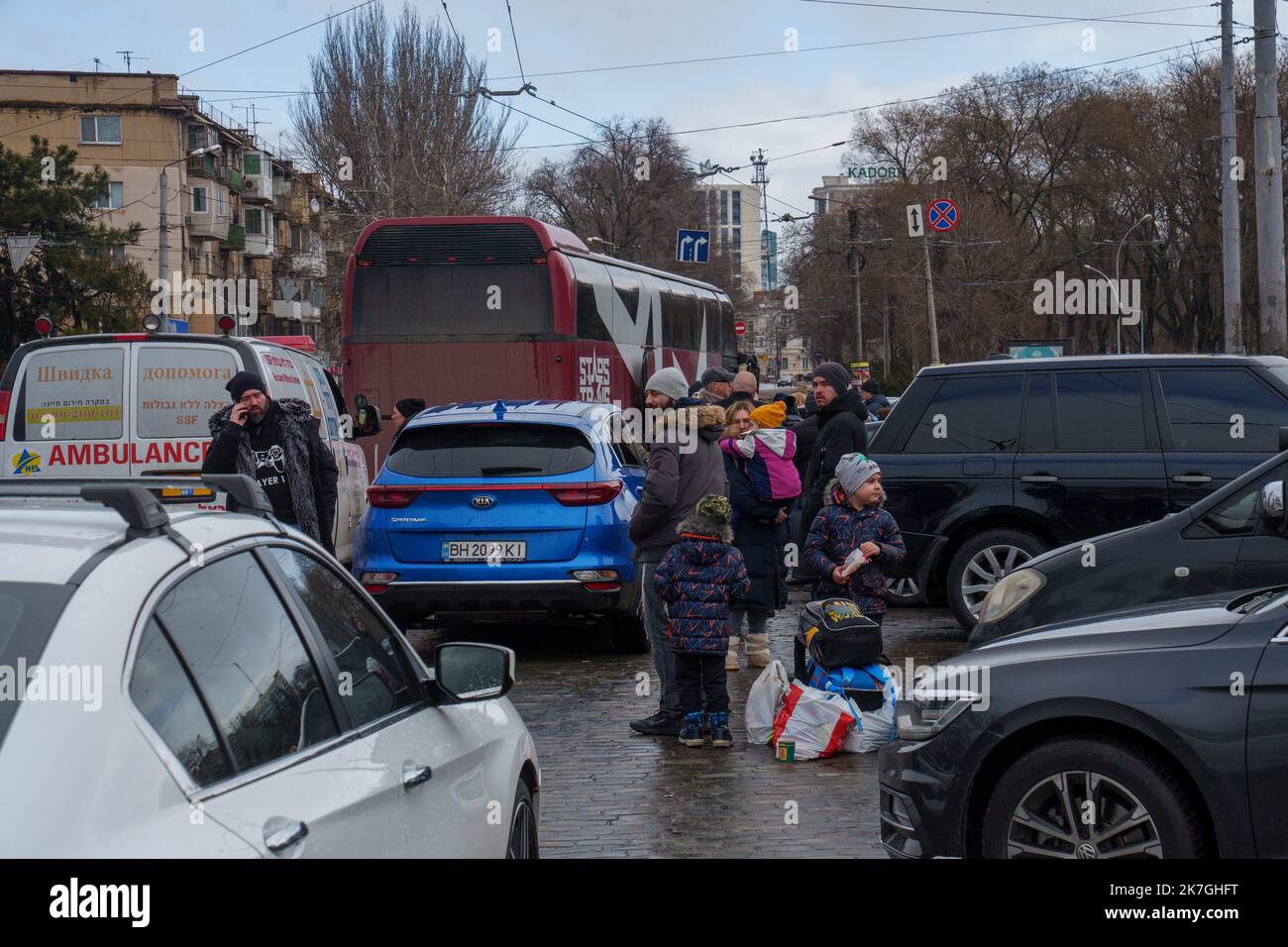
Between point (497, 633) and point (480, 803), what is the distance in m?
8.39

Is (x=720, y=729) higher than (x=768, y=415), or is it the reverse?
(x=768, y=415)

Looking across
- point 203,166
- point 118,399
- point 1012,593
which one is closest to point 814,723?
point 1012,593

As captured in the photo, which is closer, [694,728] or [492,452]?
[694,728]

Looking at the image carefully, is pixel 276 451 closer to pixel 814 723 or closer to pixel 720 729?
pixel 720 729

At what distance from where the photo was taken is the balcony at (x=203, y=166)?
7131cm

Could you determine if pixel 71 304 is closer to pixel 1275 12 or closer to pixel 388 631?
Result: pixel 1275 12

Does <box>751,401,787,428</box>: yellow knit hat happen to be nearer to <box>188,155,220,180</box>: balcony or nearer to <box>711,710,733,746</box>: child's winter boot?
<box>711,710,733,746</box>: child's winter boot

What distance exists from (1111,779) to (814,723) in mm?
3181

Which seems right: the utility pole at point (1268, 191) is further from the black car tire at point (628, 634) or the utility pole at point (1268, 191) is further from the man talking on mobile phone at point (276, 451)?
the man talking on mobile phone at point (276, 451)

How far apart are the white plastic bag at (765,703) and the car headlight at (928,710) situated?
273 centimetres

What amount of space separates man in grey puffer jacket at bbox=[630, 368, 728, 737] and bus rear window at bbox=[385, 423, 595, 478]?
1.55m

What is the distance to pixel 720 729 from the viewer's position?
8.08 metres

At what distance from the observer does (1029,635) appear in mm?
5203
